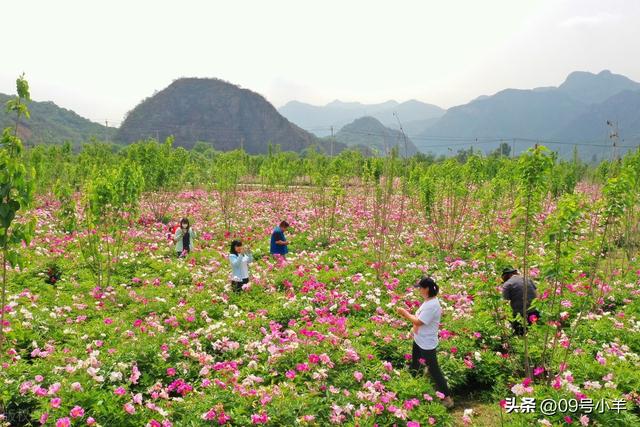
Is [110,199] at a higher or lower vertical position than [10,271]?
higher

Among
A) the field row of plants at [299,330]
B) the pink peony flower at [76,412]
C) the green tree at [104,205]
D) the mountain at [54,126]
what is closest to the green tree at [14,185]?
the field row of plants at [299,330]

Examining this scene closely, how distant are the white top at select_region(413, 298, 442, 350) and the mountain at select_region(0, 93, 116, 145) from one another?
89598mm

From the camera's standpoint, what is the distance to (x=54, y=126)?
95125 mm

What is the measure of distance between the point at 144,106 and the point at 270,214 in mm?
130189

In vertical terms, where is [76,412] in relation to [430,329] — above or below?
below

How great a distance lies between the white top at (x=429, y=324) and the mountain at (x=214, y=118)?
12531 centimetres

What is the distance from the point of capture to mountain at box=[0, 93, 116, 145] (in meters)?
83.4

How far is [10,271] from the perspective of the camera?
28.0 feet

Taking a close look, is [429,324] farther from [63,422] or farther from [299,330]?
[63,422]

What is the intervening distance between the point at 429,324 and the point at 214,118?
138864 millimetres

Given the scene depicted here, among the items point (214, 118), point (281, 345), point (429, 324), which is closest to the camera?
point (429, 324)

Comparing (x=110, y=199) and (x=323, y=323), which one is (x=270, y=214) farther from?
(x=323, y=323)

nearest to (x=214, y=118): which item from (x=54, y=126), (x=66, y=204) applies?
(x=54, y=126)

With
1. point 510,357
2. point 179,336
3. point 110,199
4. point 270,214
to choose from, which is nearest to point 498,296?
point 510,357
